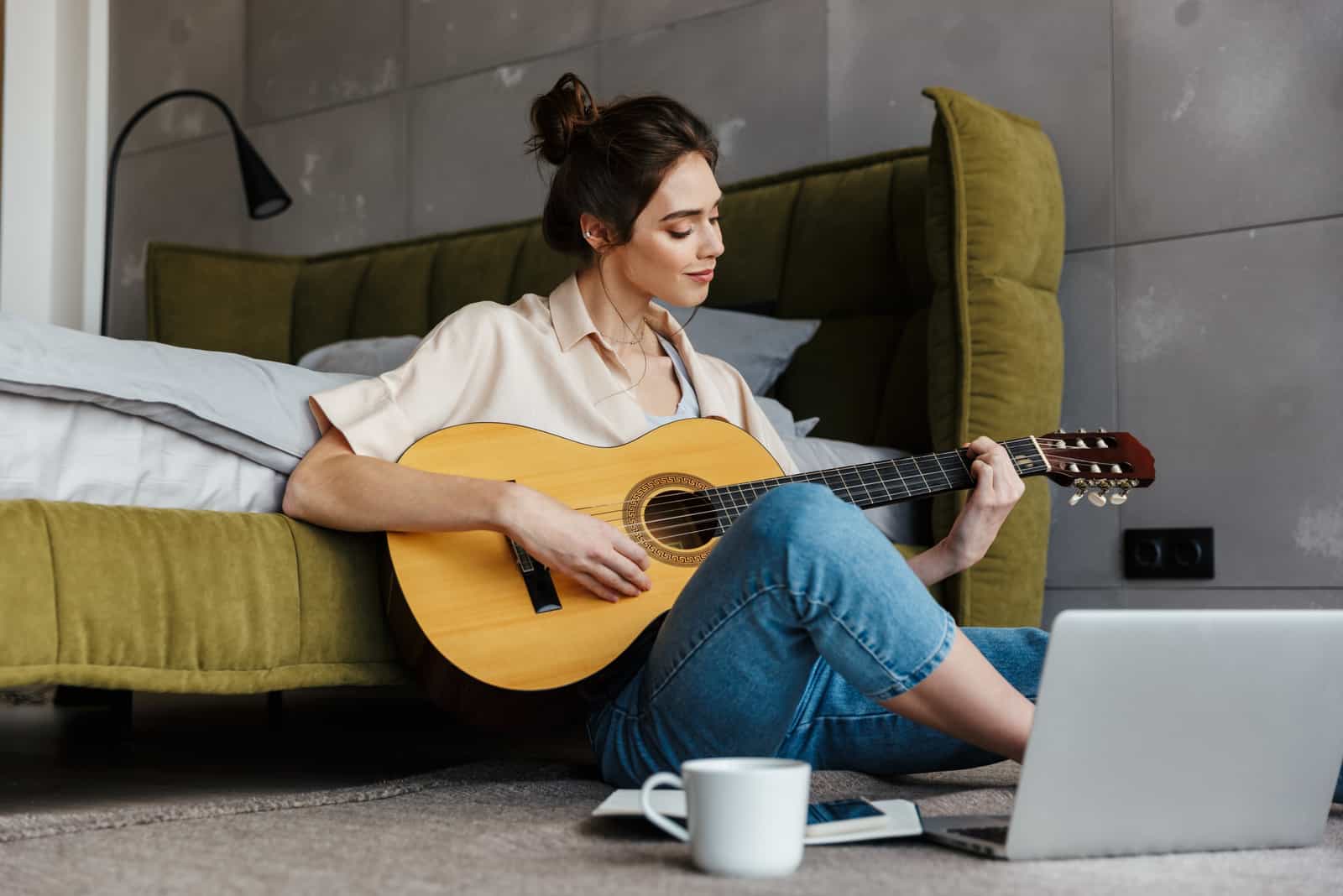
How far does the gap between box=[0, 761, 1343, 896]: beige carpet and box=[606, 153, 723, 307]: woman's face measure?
702 mm

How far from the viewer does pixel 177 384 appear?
1.55 meters

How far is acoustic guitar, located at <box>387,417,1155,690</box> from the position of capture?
1.48 meters

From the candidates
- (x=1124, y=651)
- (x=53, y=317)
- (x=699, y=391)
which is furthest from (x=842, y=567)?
(x=53, y=317)

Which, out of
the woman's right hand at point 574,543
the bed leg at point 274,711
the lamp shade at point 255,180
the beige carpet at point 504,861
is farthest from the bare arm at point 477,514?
the lamp shade at point 255,180

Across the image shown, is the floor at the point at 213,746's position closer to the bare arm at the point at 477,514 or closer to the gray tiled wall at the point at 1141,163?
the bare arm at the point at 477,514

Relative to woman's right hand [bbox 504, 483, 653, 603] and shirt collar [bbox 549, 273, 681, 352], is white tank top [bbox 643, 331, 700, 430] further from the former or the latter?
woman's right hand [bbox 504, 483, 653, 603]

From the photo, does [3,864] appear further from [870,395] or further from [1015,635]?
[870,395]

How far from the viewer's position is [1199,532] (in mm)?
2465

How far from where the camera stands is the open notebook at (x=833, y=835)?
3.78 ft

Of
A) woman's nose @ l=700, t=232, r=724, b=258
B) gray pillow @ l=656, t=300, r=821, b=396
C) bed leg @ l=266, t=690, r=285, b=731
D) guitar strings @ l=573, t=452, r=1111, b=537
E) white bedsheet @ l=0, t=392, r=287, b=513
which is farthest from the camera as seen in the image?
bed leg @ l=266, t=690, r=285, b=731

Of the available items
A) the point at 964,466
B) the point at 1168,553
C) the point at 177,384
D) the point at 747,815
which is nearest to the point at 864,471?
the point at 964,466

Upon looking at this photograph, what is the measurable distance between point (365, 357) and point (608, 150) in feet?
3.29

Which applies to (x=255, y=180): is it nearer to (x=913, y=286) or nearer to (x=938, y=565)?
(x=913, y=286)

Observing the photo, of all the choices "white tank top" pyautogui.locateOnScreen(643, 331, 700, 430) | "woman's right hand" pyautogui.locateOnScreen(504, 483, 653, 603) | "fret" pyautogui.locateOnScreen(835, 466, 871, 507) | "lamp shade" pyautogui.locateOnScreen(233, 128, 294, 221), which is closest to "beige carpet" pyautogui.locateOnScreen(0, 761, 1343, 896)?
"woman's right hand" pyautogui.locateOnScreen(504, 483, 653, 603)
